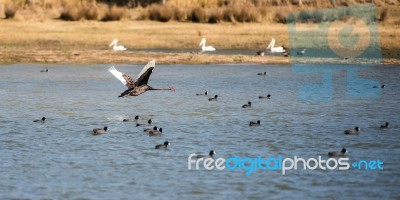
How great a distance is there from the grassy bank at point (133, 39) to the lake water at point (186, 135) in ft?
9.47

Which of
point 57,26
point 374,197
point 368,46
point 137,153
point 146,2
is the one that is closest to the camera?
point 374,197

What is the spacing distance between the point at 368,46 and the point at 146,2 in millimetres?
17290

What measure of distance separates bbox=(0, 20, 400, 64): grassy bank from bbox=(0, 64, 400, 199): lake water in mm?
2887

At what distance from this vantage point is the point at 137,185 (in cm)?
1614

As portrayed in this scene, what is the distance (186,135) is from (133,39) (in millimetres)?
22594

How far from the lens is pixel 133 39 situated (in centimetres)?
4388

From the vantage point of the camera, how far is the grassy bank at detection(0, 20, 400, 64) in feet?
129

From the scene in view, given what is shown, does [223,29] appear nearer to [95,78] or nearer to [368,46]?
[368,46]

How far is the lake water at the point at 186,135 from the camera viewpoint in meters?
16.0

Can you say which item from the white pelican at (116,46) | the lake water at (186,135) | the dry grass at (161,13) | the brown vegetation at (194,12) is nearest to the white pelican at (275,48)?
the lake water at (186,135)

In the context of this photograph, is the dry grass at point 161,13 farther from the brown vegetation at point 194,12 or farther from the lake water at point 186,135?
the lake water at point 186,135

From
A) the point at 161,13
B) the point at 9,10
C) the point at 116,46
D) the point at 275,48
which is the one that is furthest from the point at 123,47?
the point at 9,10

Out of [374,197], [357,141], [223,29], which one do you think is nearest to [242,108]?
[357,141]

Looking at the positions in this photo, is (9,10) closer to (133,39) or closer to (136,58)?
(133,39)
